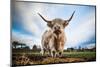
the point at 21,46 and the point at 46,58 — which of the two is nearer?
the point at 21,46

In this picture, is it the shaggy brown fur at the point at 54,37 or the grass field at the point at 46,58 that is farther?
the shaggy brown fur at the point at 54,37

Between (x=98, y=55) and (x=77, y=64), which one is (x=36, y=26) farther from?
(x=98, y=55)

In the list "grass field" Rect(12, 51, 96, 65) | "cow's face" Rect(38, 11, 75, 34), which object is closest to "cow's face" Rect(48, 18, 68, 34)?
"cow's face" Rect(38, 11, 75, 34)

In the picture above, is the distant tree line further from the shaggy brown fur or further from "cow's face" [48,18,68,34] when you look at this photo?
"cow's face" [48,18,68,34]

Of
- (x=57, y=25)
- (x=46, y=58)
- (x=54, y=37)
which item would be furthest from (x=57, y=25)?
(x=46, y=58)

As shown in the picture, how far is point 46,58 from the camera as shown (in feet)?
8.10

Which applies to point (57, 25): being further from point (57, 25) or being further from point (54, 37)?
point (54, 37)

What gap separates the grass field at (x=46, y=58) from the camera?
234 centimetres

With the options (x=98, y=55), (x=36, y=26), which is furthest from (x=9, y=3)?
Answer: (x=98, y=55)

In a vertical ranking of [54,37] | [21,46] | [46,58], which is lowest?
[46,58]

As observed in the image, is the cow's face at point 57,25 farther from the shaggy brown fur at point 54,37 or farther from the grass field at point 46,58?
the grass field at point 46,58

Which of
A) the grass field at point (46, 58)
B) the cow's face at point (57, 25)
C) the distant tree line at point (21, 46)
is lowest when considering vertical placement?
the grass field at point (46, 58)

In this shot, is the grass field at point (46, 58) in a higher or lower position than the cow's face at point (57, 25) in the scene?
lower

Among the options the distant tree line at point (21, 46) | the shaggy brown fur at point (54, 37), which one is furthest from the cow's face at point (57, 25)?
the distant tree line at point (21, 46)
